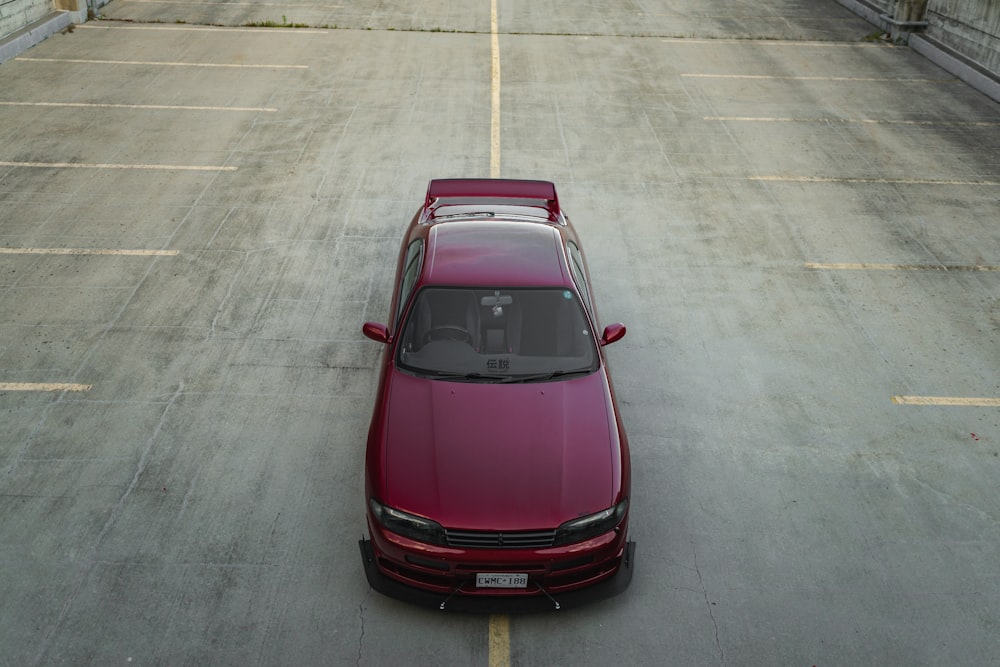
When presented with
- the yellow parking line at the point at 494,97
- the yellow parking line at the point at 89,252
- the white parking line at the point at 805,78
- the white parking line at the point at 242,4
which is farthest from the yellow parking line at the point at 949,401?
the white parking line at the point at 242,4

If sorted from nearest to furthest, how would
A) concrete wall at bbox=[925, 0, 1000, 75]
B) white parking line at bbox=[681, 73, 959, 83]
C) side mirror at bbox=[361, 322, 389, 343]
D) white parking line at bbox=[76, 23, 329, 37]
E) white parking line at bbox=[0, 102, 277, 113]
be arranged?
side mirror at bbox=[361, 322, 389, 343] → white parking line at bbox=[0, 102, 277, 113] → concrete wall at bbox=[925, 0, 1000, 75] → white parking line at bbox=[681, 73, 959, 83] → white parking line at bbox=[76, 23, 329, 37]

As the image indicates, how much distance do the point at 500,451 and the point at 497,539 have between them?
0.61 meters

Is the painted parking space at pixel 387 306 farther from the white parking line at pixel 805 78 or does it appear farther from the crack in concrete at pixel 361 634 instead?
the white parking line at pixel 805 78

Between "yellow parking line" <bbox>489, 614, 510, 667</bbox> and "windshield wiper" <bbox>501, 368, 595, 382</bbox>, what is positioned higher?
"windshield wiper" <bbox>501, 368, 595, 382</bbox>

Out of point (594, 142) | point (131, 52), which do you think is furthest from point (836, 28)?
point (131, 52)

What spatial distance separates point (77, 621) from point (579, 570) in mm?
3103

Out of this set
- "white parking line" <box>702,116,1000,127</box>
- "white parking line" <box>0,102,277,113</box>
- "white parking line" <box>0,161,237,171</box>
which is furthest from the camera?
"white parking line" <box>702,116,1000,127</box>

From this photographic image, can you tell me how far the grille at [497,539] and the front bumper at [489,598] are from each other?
1.14 feet

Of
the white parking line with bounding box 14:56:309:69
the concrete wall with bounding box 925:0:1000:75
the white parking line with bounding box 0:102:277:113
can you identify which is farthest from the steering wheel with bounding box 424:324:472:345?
the concrete wall with bounding box 925:0:1000:75

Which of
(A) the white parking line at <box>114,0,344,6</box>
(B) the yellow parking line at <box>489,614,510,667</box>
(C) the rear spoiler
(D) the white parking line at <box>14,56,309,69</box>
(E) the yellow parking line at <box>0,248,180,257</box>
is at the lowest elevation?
(B) the yellow parking line at <box>489,614,510,667</box>

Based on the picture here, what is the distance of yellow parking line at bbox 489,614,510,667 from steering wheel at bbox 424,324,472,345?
6.34 ft

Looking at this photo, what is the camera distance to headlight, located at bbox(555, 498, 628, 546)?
5.05m

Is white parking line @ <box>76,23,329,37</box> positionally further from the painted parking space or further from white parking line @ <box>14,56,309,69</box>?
white parking line @ <box>14,56,309,69</box>

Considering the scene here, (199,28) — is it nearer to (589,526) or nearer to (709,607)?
(589,526)
